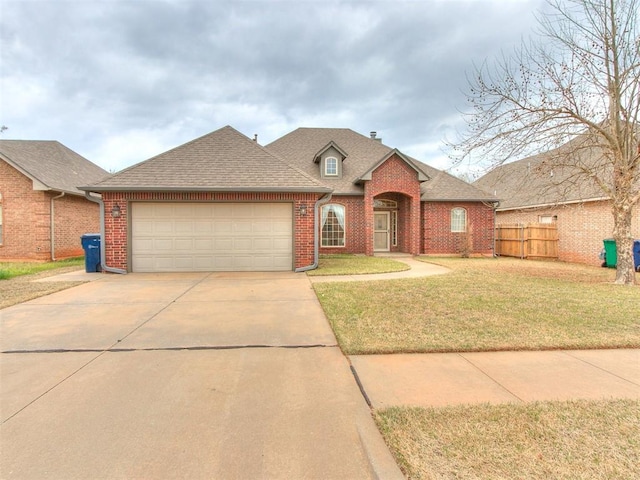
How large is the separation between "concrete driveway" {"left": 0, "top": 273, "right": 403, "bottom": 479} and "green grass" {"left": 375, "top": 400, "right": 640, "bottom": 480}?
0.21 meters

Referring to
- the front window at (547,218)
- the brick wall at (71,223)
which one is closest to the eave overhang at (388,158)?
the front window at (547,218)

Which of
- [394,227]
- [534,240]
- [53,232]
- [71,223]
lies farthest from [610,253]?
[71,223]

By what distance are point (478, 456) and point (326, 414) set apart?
112 centimetres

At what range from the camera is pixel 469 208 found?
16234 mm

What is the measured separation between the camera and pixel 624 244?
8688 mm

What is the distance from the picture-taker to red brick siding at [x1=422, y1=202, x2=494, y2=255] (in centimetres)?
1606

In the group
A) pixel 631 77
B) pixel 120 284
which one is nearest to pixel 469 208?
pixel 631 77

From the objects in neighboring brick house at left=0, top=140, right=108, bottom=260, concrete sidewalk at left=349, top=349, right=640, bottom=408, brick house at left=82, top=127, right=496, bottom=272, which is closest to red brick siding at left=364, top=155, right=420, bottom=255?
brick house at left=82, top=127, right=496, bottom=272

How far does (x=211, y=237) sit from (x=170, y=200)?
1.72m

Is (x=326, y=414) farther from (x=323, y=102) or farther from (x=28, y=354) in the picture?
(x=323, y=102)

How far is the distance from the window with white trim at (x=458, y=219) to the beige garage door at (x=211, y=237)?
31.9 ft

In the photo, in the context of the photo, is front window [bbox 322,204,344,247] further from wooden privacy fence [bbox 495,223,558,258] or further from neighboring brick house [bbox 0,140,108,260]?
neighboring brick house [bbox 0,140,108,260]

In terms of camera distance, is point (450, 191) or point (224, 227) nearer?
point (224, 227)

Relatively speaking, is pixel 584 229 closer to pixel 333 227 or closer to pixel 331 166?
pixel 333 227
